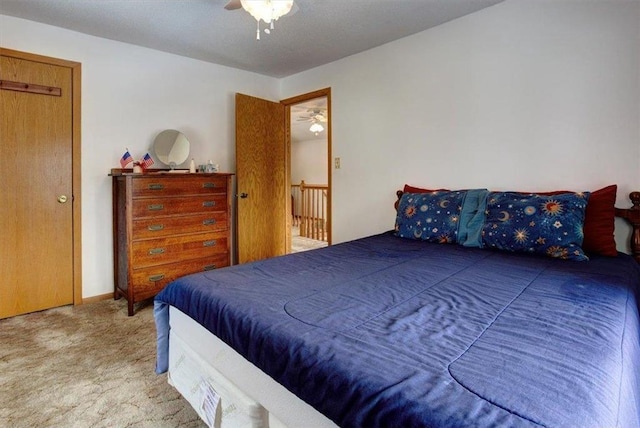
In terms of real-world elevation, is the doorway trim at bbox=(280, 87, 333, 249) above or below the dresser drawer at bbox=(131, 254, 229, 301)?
above

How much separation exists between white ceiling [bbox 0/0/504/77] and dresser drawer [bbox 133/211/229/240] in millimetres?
1542

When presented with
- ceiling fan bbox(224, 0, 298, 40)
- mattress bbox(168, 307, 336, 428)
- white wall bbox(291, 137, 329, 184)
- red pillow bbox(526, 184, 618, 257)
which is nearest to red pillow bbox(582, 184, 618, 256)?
red pillow bbox(526, 184, 618, 257)

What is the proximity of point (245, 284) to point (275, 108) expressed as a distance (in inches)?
121

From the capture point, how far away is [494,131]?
98.1 inches

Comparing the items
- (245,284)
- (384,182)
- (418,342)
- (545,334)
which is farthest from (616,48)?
(245,284)

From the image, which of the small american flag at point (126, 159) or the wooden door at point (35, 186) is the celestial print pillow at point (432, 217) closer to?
the small american flag at point (126, 159)

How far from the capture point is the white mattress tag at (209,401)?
3.96ft

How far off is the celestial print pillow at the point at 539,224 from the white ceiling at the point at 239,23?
1.48 meters

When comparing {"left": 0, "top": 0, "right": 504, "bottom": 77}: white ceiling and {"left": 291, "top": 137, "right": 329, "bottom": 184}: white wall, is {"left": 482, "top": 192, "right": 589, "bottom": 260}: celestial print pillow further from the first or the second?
{"left": 291, "top": 137, "right": 329, "bottom": 184}: white wall

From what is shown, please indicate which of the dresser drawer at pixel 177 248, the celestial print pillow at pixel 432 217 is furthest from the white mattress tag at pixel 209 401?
the dresser drawer at pixel 177 248

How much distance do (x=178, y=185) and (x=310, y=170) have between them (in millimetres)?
6172

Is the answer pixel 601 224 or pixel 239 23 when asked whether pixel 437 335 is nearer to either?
pixel 601 224

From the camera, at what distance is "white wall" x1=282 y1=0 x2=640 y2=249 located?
2.03m

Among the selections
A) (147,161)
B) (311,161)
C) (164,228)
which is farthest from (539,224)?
(311,161)
